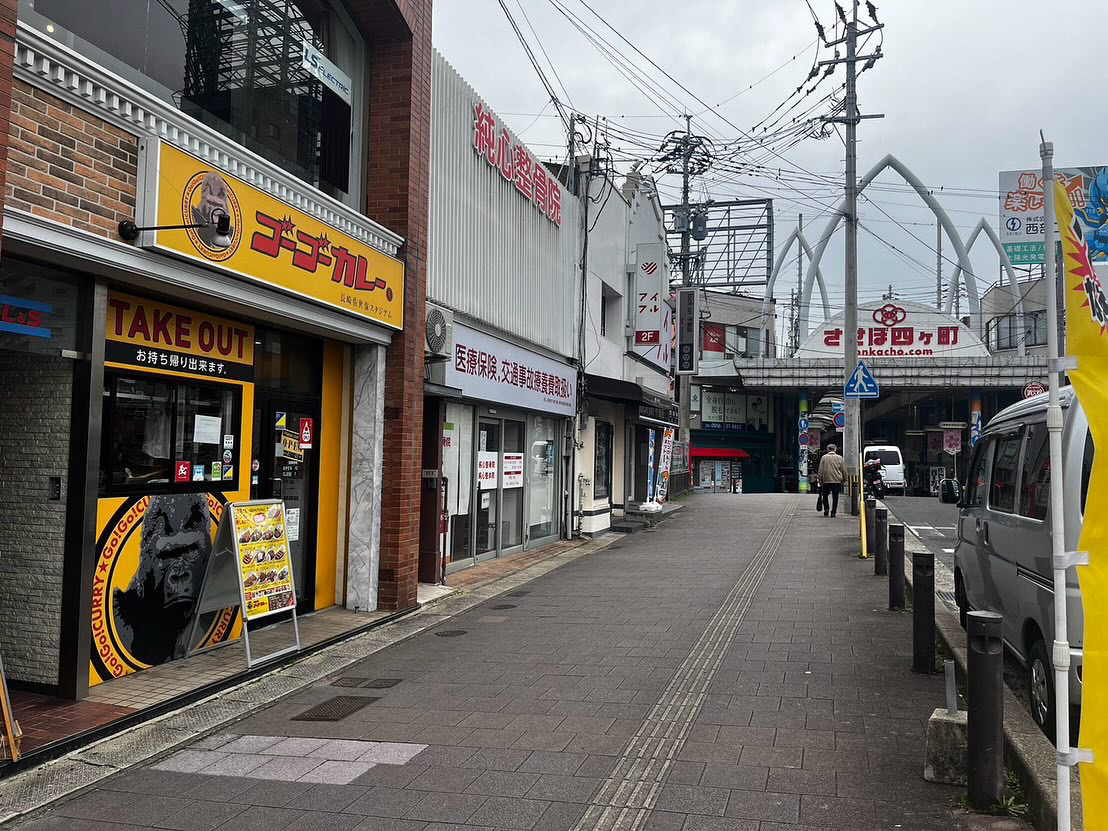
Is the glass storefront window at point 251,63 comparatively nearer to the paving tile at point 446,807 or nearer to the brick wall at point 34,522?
the brick wall at point 34,522

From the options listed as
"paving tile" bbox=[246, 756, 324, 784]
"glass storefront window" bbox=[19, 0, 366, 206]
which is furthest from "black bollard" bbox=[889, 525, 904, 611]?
"glass storefront window" bbox=[19, 0, 366, 206]

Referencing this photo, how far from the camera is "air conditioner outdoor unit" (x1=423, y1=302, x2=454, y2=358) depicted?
1028 centimetres

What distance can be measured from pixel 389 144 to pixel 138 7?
338 cm

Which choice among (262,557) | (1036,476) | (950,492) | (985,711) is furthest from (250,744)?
(950,492)

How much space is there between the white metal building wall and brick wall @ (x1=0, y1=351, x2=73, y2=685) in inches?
208

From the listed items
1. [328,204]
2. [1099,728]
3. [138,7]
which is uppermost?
[138,7]

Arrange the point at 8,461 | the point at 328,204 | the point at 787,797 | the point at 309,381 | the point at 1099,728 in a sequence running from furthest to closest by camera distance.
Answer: the point at 309,381, the point at 328,204, the point at 8,461, the point at 787,797, the point at 1099,728

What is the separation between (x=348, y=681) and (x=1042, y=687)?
16.2 ft

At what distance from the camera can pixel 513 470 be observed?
46.8 feet

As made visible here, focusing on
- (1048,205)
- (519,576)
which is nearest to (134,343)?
(1048,205)

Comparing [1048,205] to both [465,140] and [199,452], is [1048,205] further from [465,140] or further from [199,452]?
[465,140]

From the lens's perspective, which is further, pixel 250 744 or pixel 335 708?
pixel 335 708

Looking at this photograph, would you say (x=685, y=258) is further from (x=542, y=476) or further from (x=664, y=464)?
(x=542, y=476)

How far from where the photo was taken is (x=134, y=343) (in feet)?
21.9
